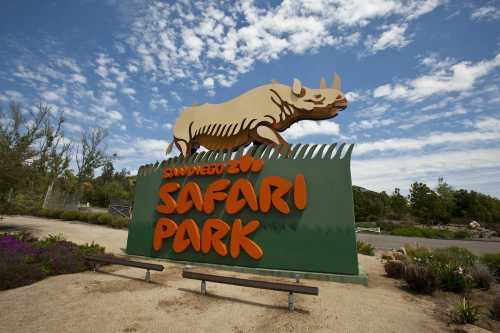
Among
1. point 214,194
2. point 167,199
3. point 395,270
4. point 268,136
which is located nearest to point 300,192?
point 268,136

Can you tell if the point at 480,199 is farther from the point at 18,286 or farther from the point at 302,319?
the point at 18,286

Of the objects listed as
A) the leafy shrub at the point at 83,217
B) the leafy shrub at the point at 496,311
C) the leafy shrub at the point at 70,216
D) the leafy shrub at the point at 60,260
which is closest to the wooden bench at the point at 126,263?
the leafy shrub at the point at 60,260

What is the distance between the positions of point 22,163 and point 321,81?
16.4 m

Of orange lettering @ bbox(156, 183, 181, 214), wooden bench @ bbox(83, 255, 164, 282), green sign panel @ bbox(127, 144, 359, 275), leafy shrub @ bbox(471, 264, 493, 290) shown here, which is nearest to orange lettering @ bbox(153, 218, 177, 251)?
green sign panel @ bbox(127, 144, 359, 275)

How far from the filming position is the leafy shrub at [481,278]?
7.15 m

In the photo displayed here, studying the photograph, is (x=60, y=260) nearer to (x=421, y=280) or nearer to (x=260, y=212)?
(x=260, y=212)

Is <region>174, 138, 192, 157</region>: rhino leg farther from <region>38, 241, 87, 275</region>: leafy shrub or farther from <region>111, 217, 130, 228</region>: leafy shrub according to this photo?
<region>111, 217, 130, 228</region>: leafy shrub

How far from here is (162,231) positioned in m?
9.04

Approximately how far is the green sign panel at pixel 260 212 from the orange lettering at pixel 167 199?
34 mm

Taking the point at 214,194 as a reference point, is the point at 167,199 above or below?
below

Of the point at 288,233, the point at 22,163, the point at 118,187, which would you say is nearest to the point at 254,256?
the point at 288,233

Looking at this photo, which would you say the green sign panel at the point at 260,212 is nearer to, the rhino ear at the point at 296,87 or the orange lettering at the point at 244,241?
the orange lettering at the point at 244,241

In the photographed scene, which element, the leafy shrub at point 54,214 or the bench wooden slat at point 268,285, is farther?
the leafy shrub at point 54,214

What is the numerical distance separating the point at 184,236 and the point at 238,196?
2456 mm
